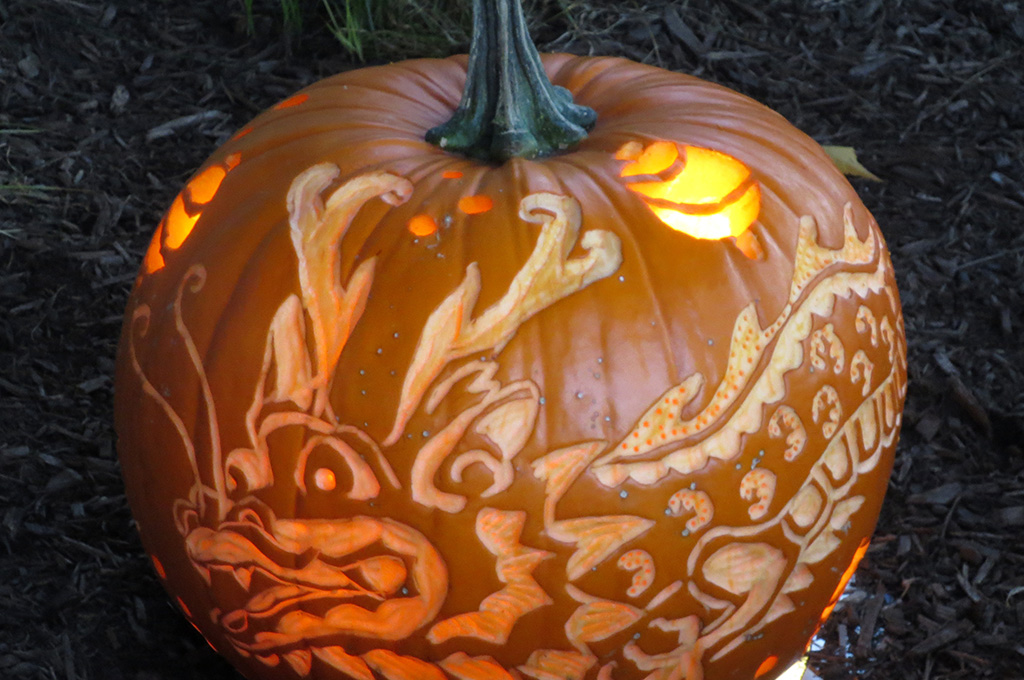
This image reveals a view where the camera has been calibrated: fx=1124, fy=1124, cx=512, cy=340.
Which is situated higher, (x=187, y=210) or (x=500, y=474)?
(x=187, y=210)

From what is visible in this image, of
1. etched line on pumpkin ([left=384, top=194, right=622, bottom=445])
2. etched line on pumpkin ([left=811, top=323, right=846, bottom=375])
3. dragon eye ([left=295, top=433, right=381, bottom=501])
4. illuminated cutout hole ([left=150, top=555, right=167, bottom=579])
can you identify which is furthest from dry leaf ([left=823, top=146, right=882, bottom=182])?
illuminated cutout hole ([left=150, top=555, right=167, bottom=579])

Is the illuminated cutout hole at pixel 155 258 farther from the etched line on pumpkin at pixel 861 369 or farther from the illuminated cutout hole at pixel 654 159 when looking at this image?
the etched line on pumpkin at pixel 861 369

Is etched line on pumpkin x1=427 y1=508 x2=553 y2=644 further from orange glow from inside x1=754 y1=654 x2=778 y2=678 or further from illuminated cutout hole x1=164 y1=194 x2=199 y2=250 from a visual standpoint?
illuminated cutout hole x1=164 y1=194 x2=199 y2=250

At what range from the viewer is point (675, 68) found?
13.3ft

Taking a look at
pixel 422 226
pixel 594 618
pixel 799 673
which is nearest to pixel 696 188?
pixel 422 226

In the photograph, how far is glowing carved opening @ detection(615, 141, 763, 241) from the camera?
1.84 metres

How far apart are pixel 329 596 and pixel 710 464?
2.10 ft

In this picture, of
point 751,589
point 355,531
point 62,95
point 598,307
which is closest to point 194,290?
point 355,531

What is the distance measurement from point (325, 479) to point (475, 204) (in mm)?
496

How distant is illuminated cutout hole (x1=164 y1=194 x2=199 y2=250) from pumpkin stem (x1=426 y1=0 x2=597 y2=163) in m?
0.47

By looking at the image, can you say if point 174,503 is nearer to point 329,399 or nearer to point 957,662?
point 329,399

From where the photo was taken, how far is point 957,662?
239 centimetres

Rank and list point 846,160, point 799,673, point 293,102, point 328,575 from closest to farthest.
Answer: point 328,575 < point 293,102 < point 799,673 < point 846,160

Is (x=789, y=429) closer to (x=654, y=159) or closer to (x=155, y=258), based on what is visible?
(x=654, y=159)
